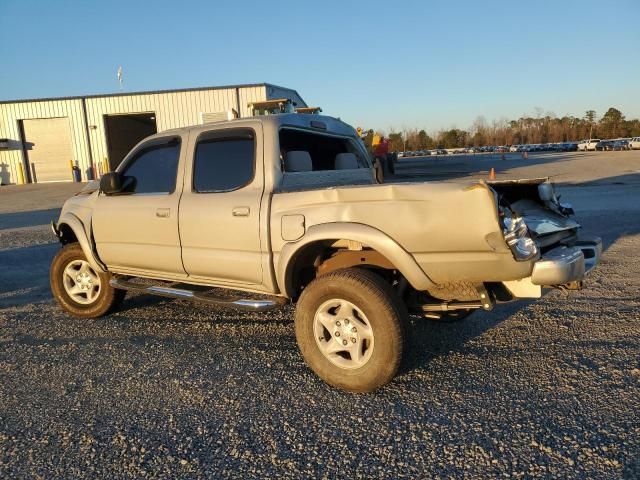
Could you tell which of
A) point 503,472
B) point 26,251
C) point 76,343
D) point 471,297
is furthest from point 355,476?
point 26,251

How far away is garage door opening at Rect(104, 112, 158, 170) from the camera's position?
33719mm

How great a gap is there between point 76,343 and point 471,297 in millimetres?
3635

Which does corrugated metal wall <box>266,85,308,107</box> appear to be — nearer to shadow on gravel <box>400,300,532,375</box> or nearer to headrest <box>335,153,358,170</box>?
headrest <box>335,153,358,170</box>

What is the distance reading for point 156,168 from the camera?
4.76 metres

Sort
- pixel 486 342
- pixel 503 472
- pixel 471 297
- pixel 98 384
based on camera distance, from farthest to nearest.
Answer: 1. pixel 486 342
2. pixel 98 384
3. pixel 471 297
4. pixel 503 472

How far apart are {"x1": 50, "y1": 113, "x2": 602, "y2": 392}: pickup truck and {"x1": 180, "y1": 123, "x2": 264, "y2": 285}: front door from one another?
0.01 m

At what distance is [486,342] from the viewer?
4238 mm

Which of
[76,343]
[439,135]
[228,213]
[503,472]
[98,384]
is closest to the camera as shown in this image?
[503,472]

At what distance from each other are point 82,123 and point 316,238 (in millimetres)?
34548

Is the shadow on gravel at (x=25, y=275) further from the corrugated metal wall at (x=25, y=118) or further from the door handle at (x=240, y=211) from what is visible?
the corrugated metal wall at (x=25, y=118)

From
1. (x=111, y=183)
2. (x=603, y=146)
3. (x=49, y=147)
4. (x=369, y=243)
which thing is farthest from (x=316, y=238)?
(x=603, y=146)

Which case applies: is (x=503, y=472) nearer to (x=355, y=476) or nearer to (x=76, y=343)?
(x=355, y=476)

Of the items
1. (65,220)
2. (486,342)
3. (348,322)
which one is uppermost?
(65,220)

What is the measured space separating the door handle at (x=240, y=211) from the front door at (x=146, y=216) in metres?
0.72
